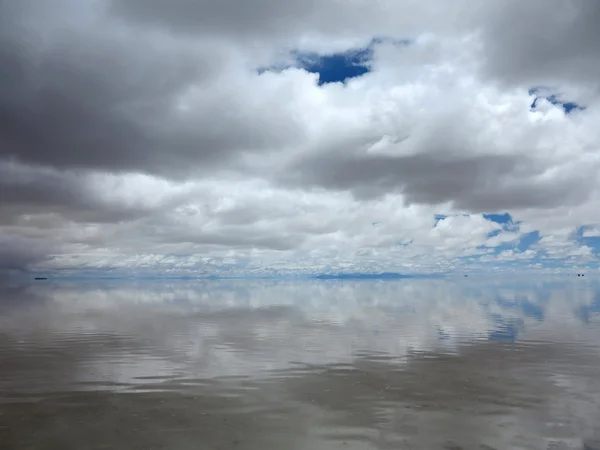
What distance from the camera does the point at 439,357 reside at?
3306 centimetres

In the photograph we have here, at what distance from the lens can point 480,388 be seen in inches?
961

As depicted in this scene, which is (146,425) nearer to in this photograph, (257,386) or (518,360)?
(257,386)

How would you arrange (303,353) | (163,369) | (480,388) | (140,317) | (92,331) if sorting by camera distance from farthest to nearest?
(140,317)
(92,331)
(303,353)
(163,369)
(480,388)

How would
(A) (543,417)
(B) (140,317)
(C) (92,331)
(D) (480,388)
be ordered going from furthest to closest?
(B) (140,317), (C) (92,331), (D) (480,388), (A) (543,417)

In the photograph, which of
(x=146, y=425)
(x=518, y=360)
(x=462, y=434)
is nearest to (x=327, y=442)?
(x=462, y=434)

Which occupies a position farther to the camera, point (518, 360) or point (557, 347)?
point (557, 347)

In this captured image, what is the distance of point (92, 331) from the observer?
152 ft

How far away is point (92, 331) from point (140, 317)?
15.2 meters

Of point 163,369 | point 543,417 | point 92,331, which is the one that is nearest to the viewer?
point 543,417

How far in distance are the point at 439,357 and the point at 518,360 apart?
567 centimetres

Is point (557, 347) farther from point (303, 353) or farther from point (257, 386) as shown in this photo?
point (257, 386)

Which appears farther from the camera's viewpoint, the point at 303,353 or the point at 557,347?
the point at 557,347

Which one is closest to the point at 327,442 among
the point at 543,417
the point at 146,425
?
the point at 146,425

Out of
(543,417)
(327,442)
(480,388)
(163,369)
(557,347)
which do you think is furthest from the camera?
(557,347)
